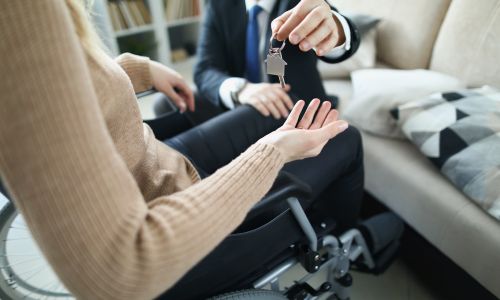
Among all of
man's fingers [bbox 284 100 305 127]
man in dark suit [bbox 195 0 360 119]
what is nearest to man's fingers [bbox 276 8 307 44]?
man in dark suit [bbox 195 0 360 119]

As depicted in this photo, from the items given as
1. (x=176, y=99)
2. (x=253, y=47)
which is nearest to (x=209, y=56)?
(x=253, y=47)

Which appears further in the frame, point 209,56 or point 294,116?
point 209,56

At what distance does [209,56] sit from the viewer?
107 centimetres

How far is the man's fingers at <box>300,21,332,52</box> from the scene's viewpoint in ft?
1.83

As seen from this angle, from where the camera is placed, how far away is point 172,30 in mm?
2385

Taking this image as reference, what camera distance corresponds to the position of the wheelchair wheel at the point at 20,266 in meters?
0.62

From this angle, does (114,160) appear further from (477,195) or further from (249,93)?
(477,195)

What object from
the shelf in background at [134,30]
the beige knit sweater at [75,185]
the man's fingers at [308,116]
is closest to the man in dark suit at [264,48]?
the man's fingers at [308,116]

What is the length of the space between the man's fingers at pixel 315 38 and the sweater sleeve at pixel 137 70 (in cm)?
39

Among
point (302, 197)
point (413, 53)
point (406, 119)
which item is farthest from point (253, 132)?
point (413, 53)

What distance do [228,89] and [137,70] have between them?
272 millimetres

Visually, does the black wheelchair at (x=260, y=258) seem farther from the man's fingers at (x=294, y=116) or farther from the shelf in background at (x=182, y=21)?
the shelf in background at (x=182, y=21)

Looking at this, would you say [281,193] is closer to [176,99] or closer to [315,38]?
[315,38]

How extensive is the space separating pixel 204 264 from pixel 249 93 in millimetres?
487
